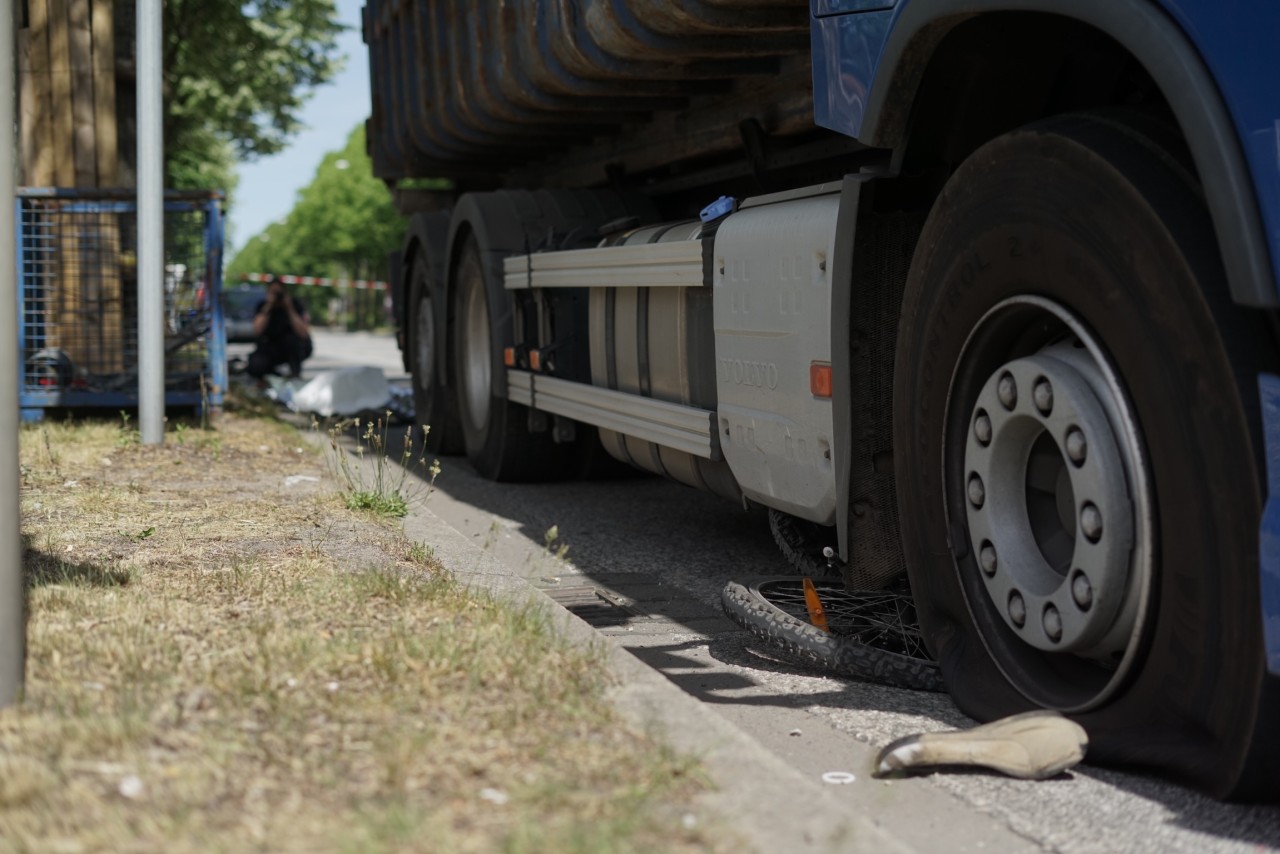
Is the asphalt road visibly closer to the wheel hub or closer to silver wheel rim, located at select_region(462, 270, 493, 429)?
the wheel hub

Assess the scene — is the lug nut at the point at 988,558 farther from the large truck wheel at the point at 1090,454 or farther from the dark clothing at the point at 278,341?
the dark clothing at the point at 278,341

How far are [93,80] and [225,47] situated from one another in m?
11.4

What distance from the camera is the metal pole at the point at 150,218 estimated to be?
8.71m

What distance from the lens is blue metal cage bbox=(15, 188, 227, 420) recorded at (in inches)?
410

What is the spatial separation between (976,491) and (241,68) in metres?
22.0

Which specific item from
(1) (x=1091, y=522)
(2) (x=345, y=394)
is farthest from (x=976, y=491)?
(2) (x=345, y=394)

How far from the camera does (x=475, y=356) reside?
8.71 meters

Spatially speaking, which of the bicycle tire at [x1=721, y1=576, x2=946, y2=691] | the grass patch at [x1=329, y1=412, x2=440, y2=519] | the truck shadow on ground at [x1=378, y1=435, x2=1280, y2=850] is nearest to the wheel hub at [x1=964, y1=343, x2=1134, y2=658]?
the truck shadow on ground at [x1=378, y1=435, x2=1280, y2=850]

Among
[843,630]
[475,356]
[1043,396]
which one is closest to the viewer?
[1043,396]

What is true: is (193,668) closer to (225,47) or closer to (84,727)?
(84,727)

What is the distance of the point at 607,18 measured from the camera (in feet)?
18.3

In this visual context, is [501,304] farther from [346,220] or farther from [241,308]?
[346,220]

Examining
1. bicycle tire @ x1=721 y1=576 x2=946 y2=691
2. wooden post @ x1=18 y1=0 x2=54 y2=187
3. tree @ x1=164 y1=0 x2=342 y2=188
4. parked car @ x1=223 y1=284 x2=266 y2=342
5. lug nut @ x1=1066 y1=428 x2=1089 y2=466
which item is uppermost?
tree @ x1=164 y1=0 x2=342 y2=188

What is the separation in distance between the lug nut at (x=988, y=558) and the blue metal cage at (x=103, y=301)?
7.25 meters
